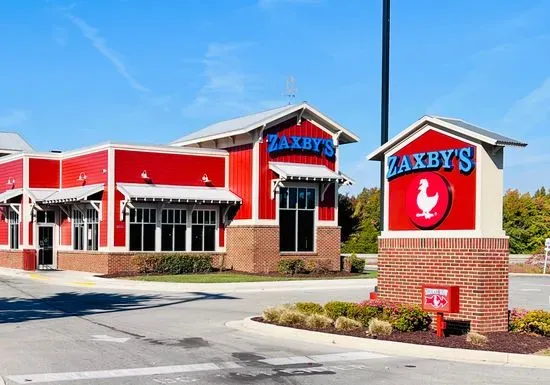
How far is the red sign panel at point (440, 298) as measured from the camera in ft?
43.6

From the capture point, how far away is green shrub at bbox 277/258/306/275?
1320 inches

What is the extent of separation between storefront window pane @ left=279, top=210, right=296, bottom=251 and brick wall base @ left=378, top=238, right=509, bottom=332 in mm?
19489

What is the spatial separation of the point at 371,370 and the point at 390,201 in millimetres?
5904

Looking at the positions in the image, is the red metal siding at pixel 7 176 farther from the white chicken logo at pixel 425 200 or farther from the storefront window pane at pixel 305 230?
the white chicken logo at pixel 425 200

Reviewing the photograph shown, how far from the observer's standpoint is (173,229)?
3475 centimetres

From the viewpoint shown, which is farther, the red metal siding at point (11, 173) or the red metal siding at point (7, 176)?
the red metal siding at point (7, 176)

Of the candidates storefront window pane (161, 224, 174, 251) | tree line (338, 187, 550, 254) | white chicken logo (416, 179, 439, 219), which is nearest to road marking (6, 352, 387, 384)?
white chicken logo (416, 179, 439, 219)

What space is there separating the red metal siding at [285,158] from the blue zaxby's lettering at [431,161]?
18337 millimetres

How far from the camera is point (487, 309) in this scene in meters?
13.9

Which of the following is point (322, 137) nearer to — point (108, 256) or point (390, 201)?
point (108, 256)

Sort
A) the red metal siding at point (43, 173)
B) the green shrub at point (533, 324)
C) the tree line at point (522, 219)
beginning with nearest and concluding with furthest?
the green shrub at point (533, 324) → the red metal siding at point (43, 173) → the tree line at point (522, 219)

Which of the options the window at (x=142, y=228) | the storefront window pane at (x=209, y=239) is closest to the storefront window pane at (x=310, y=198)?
the storefront window pane at (x=209, y=239)

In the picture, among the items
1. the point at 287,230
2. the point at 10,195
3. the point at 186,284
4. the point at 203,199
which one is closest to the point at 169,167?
the point at 203,199

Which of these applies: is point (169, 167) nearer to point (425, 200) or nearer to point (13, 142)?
point (425, 200)
